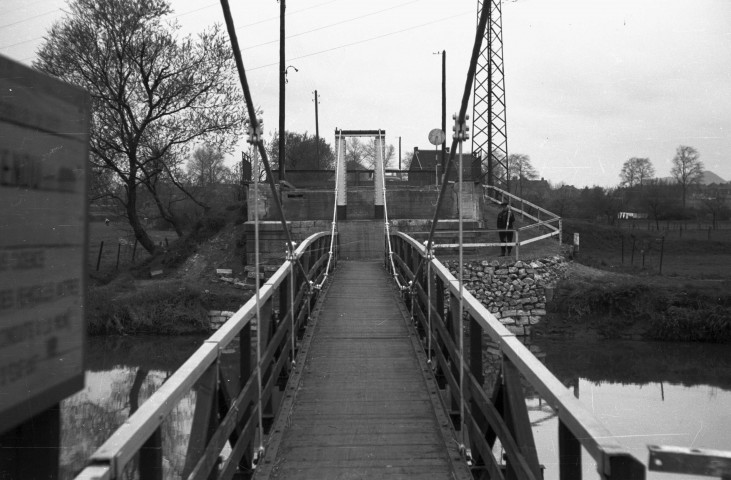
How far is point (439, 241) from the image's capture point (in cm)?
1895

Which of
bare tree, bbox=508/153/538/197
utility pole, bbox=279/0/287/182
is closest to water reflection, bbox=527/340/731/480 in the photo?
utility pole, bbox=279/0/287/182

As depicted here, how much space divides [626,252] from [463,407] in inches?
1109

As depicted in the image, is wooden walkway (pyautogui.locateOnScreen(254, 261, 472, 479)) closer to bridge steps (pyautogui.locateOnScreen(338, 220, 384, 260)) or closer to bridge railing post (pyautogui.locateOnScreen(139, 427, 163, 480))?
bridge railing post (pyautogui.locateOnScreen(139, 427, 163, 480))

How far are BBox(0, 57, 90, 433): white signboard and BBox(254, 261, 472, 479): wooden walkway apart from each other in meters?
2.08

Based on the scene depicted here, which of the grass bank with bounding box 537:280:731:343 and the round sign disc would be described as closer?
the grass bank with bounding box 537:280:731:343

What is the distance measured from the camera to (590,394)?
25.6 ft

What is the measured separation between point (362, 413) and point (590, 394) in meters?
4.57

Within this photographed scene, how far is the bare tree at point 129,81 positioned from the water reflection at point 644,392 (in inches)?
98.6

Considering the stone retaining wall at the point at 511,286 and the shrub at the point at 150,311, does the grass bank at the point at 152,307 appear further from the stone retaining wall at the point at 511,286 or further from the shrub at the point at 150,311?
the stone retaining wall at the point at 511,286

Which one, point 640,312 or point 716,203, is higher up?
point 716,203

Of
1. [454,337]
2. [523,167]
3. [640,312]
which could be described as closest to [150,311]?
[454,337]

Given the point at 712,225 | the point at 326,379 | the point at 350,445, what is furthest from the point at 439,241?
the point at 350,445

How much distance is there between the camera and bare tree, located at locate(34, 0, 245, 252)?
2.71m

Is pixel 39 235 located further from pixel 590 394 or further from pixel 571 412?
pixel 590 394
